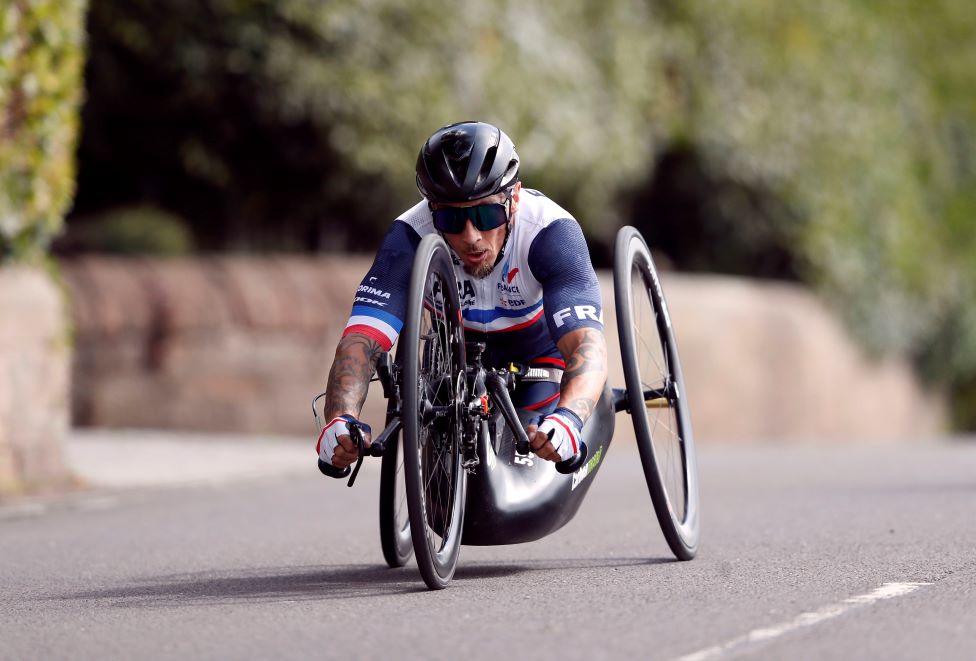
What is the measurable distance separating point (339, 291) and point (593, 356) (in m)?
10.5

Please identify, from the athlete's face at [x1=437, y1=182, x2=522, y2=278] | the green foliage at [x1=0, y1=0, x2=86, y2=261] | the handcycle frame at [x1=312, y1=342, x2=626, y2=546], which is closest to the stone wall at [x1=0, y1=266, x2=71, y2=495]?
the green foliage at [x1=0, y1=0, x2=86, y2=261]

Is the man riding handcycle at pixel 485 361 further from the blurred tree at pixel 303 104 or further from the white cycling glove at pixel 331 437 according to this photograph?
the blurred tree at pixel 303 104

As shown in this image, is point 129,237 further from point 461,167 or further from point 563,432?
point 563,432

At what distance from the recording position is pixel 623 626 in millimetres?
5168

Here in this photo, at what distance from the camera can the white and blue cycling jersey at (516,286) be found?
6293 millimetres

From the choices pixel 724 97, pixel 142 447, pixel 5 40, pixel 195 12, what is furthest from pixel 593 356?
pixel 724 97

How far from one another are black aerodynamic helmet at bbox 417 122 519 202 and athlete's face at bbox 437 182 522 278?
9 centimetres

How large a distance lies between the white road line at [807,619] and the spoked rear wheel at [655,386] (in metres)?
0.98

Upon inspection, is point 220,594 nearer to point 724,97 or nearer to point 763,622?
point 763,622

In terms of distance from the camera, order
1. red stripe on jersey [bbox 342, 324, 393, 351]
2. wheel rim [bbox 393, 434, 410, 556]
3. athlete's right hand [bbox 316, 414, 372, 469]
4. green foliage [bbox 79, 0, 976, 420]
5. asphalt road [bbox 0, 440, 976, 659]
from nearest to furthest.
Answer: asphalt road [bbox 0, 440, 976, 659], athlete's right hand [bbox 316, 414, 372, 469], red stripe on jersey [bbox 342, 324, 393, 351], wheel rim [bbox 393, 434, 410, 556], green foliage [bbox 79, 0, 976, 420]

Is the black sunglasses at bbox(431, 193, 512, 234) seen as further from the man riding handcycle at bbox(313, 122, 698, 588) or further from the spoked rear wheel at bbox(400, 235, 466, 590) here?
the spoked rear wheel at bbox(400, 235, 466, 590)

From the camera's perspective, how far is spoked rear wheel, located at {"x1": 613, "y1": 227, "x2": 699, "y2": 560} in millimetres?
6383

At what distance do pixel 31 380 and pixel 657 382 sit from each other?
17.1 ft

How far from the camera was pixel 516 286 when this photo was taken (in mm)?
6562
